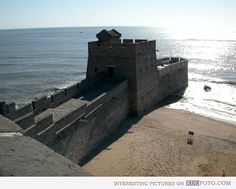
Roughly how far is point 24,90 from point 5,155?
1376 inches

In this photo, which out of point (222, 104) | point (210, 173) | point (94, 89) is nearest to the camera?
point (210, 173)

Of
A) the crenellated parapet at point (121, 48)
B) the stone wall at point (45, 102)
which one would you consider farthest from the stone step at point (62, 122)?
the crenellated parapet at point (121, 48)

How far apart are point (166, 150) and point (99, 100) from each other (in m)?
4.50

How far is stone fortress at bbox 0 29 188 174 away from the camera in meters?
13.2

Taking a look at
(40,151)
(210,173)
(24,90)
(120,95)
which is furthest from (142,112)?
(40,151)

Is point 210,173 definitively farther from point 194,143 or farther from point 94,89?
point 94,89

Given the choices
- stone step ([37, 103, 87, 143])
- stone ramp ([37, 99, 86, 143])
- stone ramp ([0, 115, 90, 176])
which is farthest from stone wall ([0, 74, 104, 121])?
stone ramp ([0, 115, 90, 176])

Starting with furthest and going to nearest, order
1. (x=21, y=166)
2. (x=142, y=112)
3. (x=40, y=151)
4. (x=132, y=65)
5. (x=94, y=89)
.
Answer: (x=142, y=112) < (x=132, y=65) < (x=94, y=89) < (x=40, y=151) < (x=21, y=166)

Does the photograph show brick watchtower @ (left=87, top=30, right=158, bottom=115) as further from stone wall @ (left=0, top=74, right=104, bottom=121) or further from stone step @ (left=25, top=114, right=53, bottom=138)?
stone step @ (left=25, top=114, right=53, bottom=138)

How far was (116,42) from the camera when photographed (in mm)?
23609

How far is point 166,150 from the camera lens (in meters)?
17.3

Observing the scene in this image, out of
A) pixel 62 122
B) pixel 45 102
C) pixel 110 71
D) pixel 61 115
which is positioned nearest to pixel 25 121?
pixel 62 122

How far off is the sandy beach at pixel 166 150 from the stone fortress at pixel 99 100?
1.02 m

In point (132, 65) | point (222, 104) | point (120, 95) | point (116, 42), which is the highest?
point (116, 42)
